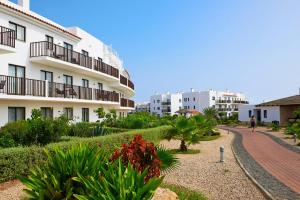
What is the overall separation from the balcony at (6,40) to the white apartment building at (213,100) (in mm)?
100399

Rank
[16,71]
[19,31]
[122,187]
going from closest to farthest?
[122,187], [16,71], [19,31]

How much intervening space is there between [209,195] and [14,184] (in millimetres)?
5887

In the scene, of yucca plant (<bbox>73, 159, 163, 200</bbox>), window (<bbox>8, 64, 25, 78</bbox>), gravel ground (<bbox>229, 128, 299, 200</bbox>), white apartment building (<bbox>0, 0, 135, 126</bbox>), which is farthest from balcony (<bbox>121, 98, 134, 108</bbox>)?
yucca plant (<bbox>73, 159, 163, 200</bbox>)

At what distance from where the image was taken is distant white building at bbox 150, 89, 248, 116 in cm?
11788

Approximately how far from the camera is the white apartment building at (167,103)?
13350 centimetres

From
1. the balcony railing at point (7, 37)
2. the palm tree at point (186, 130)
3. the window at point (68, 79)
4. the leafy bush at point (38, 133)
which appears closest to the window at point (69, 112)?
the window at point (68, 79)

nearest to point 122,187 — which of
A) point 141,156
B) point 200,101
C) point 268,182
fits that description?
point 141,156

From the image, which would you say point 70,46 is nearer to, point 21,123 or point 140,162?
point 21,123

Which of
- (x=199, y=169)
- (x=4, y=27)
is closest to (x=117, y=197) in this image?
(x=199, y=169)

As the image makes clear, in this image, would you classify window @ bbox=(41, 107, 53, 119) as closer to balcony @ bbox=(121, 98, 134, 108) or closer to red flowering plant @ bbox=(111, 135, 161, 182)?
balcony @ bbox=(121, 98, 134, 108)

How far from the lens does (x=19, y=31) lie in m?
22.3

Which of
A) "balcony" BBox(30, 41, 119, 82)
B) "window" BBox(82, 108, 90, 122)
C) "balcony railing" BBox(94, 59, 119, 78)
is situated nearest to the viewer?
"balcony" BBox(30, 41, 119, 82)

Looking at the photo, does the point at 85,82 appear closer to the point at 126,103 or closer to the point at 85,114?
the point at 85,114

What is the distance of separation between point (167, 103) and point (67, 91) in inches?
4330
